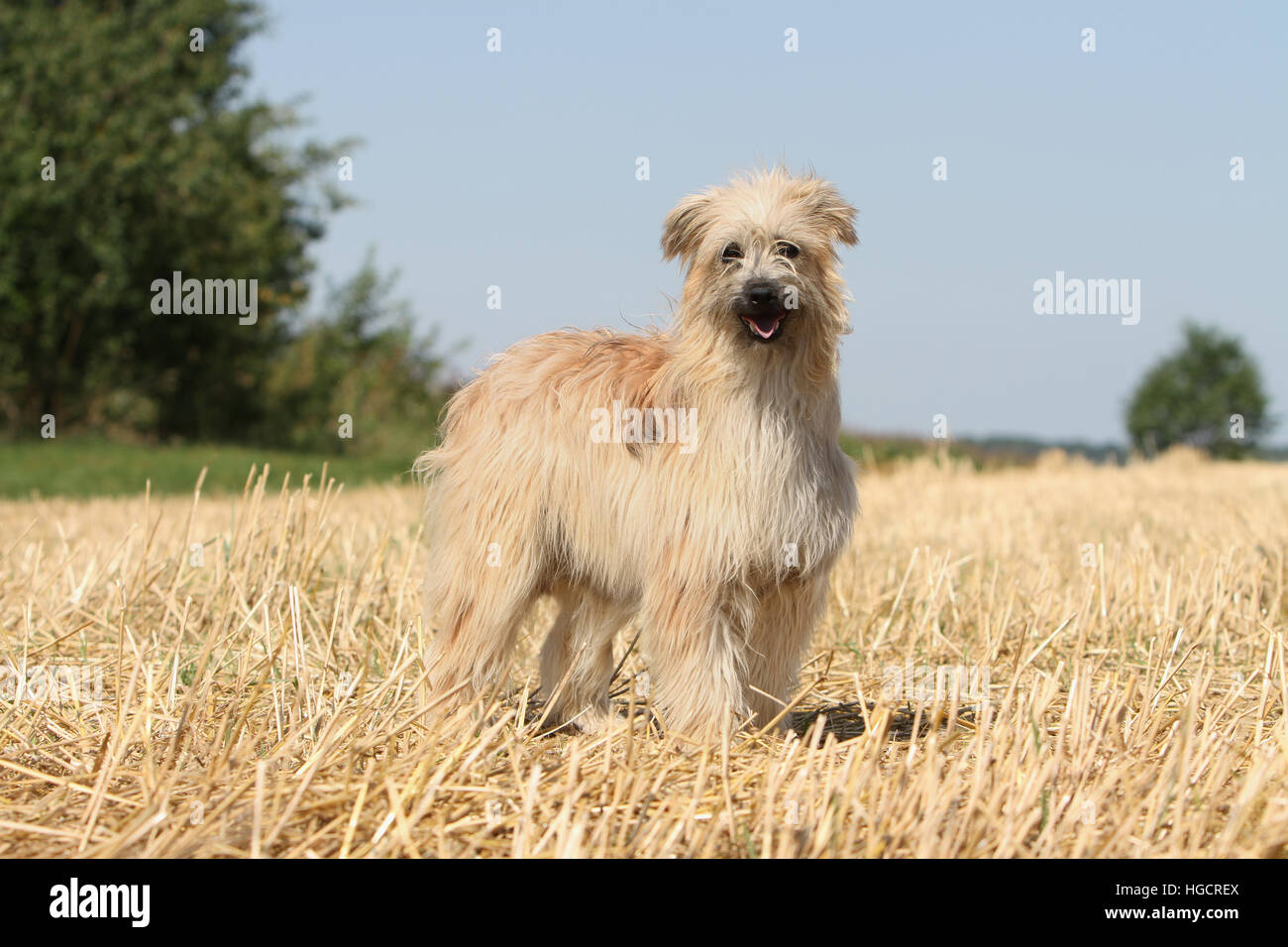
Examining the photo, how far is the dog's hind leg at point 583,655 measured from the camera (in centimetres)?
484

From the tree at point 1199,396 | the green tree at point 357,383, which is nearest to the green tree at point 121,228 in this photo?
the green tree at point 357,383

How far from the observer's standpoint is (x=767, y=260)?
156 inches

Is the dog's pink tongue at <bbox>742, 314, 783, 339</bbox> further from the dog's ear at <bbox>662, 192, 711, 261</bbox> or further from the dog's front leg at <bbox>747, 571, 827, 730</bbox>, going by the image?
the dog's front leg at <bbox>747, 571, 827, 730</bbox>

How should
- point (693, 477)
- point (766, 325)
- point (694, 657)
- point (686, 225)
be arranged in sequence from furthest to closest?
point (686, 225)
point (693, 477)
point (694, 657)
point (766, 325)

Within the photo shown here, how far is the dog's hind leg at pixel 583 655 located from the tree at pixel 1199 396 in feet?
131

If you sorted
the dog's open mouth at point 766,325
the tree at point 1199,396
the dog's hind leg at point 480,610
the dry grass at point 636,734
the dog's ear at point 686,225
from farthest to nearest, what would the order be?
the tree at point 1199,396, the dog's hind leg at point 480,610, the dog's ear at point 686,225, the dog's open mouth at point 766,325, the dry grass at point 636,734

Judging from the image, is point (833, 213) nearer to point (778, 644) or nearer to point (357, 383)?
point (778, 644)

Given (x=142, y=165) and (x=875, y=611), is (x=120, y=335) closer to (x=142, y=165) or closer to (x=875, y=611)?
(x=142, y=165)

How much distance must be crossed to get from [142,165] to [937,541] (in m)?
23.2

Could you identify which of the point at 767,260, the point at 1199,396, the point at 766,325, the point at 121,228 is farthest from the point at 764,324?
the point at 1199,396

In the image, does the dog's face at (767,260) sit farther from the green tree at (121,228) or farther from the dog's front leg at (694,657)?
the green tree at (121,228)

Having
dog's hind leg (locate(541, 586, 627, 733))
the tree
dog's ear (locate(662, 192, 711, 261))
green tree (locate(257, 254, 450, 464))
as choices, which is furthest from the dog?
the tree

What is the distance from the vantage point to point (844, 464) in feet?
14.2

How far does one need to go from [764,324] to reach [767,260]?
0.24m
